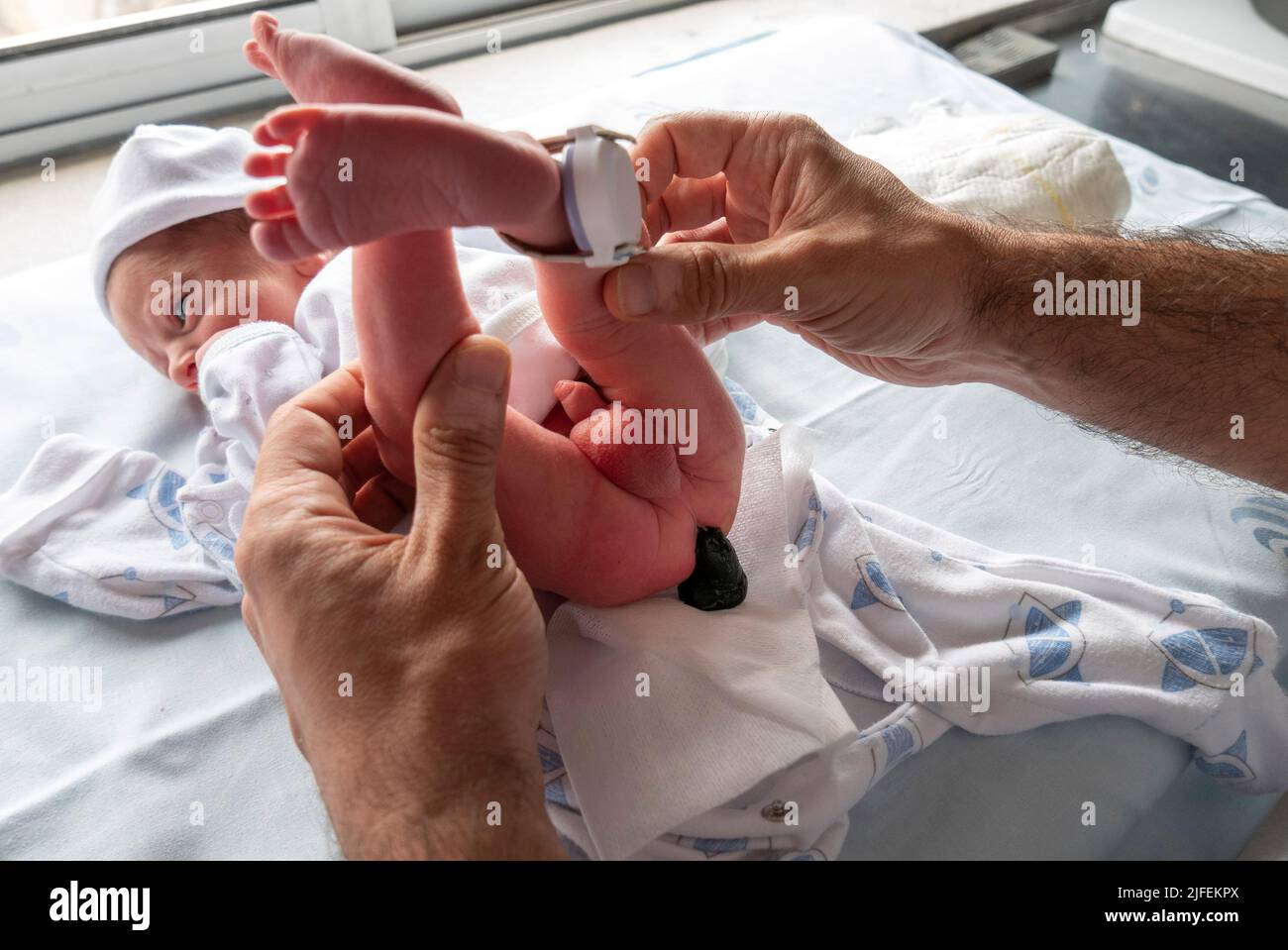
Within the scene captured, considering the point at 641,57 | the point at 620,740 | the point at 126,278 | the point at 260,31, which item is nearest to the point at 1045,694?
the point at 620,740

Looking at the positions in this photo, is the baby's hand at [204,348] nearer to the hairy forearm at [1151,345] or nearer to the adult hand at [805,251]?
the adult hand at [805,251]

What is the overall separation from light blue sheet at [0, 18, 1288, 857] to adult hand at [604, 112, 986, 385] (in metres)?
0.26

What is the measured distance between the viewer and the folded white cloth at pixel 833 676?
0.85 m

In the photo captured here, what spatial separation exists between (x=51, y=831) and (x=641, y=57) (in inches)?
77.4

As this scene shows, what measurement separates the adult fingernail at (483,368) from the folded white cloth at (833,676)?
28cm

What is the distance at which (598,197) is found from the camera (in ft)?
2.26

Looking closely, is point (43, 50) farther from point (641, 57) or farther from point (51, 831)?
point (51, 831)

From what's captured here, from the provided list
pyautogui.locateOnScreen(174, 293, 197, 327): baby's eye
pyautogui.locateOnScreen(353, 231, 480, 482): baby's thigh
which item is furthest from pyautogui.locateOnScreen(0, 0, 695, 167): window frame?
pyautogui.locateOnScreen(353, 231, 480, 482): baby's thigh

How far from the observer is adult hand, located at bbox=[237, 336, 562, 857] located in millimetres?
683

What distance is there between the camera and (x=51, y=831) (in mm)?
905

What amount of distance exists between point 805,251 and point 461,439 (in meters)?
0.36

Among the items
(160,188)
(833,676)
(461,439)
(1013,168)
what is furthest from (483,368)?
(1013,168)

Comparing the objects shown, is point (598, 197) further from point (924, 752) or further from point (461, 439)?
point (924, 752)

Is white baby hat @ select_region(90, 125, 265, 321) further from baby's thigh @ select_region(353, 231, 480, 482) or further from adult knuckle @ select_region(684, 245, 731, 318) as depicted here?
adult knuckle @ select_region(684, 245, 731, 318)
